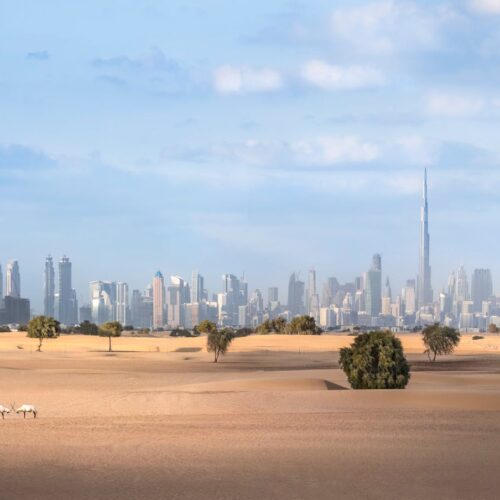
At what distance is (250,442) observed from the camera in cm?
2627

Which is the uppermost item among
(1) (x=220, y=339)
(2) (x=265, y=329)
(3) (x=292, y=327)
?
(1) (x=220, y=339)

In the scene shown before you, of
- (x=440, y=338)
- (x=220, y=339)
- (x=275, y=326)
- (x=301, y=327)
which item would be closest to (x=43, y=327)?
(x=220, y=339)

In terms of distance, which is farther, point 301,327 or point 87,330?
point 87,330

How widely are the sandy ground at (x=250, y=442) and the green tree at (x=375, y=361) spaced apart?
2.45 metres

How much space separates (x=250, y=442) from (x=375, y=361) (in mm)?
18265

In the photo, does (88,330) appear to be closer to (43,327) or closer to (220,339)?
(43,327)

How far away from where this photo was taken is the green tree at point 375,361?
42.7 meters

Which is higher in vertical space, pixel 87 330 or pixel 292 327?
pixel 292 327

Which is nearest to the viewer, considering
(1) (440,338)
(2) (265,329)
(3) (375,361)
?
(3) (375,361)

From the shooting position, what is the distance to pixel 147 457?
23438mm

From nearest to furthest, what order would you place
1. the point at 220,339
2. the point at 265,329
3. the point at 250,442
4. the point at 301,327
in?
the point at 250,442 < the point at 220,339 < the point at 301,327 < the point at 265,329

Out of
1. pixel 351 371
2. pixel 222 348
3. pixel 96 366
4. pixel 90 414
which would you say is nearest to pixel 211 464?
pixel 90 414

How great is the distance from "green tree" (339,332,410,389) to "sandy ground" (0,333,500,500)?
2.45 metres

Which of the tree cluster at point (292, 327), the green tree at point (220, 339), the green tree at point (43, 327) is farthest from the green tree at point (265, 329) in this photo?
the green tree at point (220, 339)
